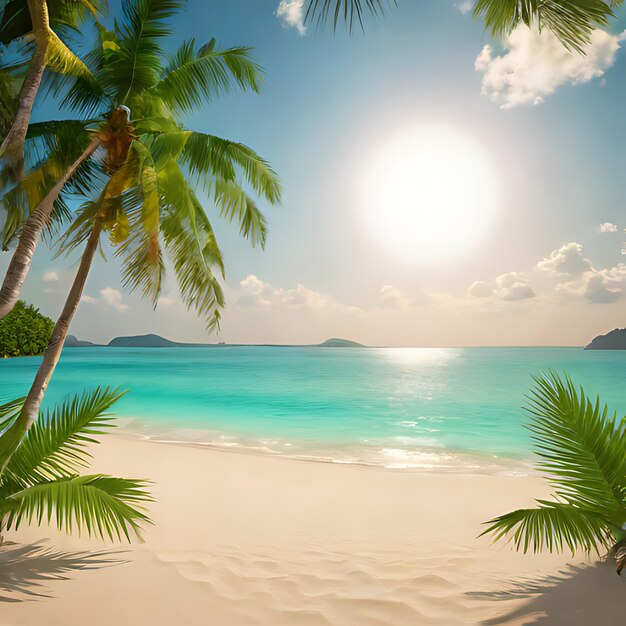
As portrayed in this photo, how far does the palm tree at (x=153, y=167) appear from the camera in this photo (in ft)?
17.1

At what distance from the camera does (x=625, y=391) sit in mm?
27531

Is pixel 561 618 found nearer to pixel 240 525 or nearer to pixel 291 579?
pixel 291 579

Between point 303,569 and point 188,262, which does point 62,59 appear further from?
point 303,569

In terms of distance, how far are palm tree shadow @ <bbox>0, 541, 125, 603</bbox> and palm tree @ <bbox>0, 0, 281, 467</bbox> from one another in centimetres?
140

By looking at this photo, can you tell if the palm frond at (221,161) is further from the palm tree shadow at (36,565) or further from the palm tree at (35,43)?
the palm tree shadow at (36,565)

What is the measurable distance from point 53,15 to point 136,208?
3384 mm

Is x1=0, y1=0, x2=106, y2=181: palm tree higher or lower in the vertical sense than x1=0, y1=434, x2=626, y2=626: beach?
higher

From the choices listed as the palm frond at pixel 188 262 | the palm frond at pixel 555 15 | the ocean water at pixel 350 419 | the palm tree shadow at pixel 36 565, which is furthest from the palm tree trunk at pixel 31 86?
the ocean water at pixel 350 419

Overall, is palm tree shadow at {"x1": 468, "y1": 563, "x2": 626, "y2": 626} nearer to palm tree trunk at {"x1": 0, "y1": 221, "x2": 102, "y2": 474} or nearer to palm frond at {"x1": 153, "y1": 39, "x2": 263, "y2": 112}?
palm tree trunk at {"x1": 0, "y1": 221, "x2": 102, "y2": 474}

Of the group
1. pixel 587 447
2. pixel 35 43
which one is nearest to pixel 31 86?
pixel 35 43

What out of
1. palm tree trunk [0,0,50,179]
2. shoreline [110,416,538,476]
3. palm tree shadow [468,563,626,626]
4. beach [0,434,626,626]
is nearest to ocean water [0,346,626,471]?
shoreline [110,416,538,476]

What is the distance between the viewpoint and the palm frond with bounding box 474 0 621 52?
15.2 ft

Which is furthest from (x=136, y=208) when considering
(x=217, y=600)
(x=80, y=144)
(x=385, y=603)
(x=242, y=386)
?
(x=242, y=386)

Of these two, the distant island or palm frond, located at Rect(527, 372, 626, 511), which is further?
the distant island
